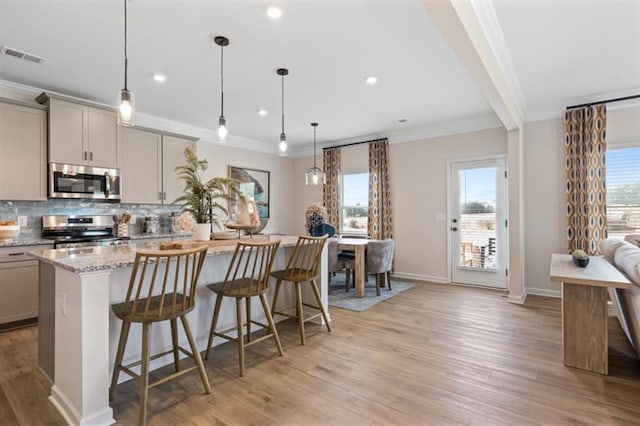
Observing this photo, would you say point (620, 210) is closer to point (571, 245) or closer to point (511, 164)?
point (571, 245)

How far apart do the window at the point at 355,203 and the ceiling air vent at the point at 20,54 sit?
498 cm

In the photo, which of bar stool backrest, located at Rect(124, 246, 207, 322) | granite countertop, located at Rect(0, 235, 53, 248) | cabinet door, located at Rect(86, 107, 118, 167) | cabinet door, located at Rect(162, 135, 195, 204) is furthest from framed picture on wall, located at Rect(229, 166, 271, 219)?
bar stool backrest, located at Rect(124, 246, 207, 322)

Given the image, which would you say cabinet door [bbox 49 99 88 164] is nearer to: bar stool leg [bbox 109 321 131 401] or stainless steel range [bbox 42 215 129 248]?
stainless steel range [bbox 42 215 129 248]

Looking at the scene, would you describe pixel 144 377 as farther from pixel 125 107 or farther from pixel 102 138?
pixel 102 138

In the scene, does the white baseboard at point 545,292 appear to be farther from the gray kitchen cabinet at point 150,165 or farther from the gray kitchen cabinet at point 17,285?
the gray kitchen cabinet at point 17,285

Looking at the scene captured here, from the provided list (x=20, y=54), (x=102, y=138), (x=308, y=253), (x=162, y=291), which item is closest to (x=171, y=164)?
(x=102, y=138)

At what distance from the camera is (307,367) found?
2.57 metres

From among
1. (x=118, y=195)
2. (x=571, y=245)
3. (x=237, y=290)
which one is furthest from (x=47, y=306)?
(x=571, y=245)

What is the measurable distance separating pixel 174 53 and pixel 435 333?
12.2 ft

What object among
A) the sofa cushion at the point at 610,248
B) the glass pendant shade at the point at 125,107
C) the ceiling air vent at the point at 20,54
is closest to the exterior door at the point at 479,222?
the sofa cushion at the point at 610,248

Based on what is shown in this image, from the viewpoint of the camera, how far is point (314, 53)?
10.1ft

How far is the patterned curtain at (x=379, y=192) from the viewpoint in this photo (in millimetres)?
6098

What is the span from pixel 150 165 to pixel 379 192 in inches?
154

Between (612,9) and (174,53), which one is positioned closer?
(612,9)
